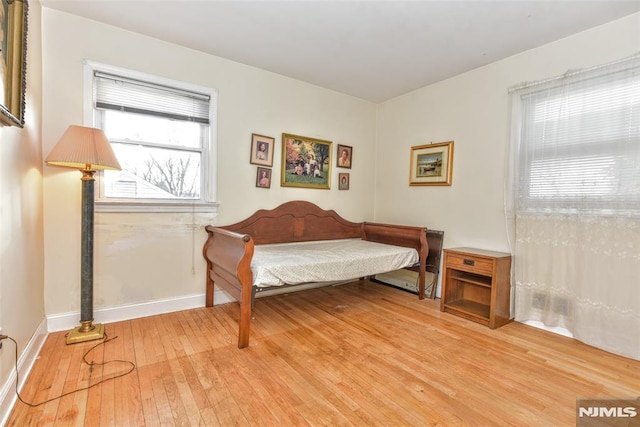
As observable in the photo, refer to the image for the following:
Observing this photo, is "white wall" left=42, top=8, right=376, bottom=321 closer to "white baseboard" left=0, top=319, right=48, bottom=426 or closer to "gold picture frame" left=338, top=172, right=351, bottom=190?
"gold picture frame" left=338, top=172, right=351, bottom=190

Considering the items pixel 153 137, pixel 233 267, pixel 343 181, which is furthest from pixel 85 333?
pixel 343 181

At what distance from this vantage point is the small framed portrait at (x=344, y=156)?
3807mm

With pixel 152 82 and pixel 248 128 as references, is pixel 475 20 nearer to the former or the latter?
pixel 248 128

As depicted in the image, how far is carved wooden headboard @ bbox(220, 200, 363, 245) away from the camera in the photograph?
3145mm

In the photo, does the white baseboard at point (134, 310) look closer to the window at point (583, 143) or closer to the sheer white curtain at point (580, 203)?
the sheer white curtain at point (580, 203)

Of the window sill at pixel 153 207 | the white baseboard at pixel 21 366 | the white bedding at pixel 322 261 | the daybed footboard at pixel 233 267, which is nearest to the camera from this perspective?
the white baseboard at pixel 21 366

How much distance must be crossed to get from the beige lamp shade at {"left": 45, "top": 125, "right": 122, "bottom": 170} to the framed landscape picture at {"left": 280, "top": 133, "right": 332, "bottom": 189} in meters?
1.66

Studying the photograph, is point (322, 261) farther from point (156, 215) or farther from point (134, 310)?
point (134, 310)

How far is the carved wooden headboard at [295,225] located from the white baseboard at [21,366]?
1500mm

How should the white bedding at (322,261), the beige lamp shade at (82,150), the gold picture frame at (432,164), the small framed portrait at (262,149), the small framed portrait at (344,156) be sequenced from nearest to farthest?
the beige lamp shade at (82,150), the white bedding at (322,261), the small framed portrait at (262,149), the gold picture frame at (432,164), the small framed portrait at (344,156)

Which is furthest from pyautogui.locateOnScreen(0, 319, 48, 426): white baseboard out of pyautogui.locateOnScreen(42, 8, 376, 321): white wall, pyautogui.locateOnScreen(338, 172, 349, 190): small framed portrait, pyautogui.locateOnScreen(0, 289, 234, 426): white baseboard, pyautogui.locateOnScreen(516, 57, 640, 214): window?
pyautogui.locateOnScreen(516, 57, 640, 214): window

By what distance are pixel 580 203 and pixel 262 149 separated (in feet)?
9.14

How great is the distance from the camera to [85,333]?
217 centimetres

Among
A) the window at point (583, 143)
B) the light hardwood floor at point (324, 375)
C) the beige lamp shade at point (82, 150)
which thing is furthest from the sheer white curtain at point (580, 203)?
the beige lamp shade at point (82, 150)
